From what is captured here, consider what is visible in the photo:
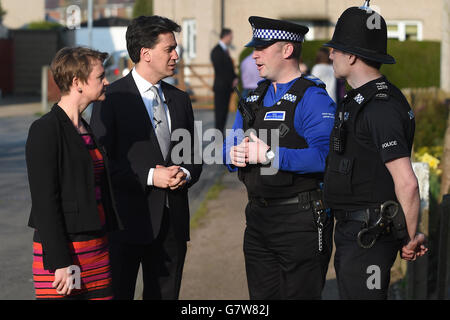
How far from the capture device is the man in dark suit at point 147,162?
454 cm

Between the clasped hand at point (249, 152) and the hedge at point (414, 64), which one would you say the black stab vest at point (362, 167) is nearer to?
the clasped hand at point (249, 152)

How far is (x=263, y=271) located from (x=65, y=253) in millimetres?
1263

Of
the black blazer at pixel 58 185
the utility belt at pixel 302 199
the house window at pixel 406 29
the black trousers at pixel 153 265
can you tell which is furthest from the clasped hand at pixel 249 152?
the house window at pixel 406 29

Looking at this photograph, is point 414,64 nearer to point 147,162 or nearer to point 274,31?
point 274,31

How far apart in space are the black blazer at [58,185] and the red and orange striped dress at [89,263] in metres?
0.08

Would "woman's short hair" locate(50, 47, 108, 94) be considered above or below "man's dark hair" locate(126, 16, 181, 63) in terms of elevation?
below

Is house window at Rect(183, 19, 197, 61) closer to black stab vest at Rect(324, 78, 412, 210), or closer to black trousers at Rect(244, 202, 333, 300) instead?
black trousers at Rect(244, 202, 333, 300)

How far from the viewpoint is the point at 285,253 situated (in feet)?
14.6

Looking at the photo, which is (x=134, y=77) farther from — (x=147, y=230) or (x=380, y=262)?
(x=380, y=262)

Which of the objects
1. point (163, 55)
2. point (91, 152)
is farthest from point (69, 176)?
point (163, 55)

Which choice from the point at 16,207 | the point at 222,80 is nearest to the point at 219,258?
the point at 16,207

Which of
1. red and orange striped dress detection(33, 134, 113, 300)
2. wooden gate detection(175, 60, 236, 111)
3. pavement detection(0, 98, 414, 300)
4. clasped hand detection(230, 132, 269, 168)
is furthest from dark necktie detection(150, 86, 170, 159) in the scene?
wooden gate detection(175, 60, 236, 111)

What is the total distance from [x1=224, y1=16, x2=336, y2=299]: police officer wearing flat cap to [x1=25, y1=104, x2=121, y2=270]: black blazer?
87cm

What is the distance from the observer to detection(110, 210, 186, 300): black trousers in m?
4.63
